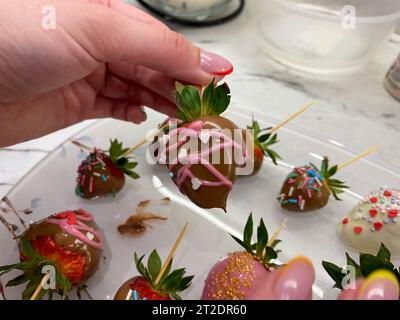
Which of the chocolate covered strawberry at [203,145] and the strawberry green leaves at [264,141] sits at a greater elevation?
the chocolate covered strawberry at [203,145]

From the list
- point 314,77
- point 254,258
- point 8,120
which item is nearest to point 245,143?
point 254,258

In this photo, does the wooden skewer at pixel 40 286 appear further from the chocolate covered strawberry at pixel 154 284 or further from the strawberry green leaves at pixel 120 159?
the strawberry green leaves at pixel 120 159

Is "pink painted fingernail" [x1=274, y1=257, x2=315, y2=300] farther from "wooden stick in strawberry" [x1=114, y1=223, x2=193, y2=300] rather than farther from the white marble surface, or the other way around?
the white marble surface

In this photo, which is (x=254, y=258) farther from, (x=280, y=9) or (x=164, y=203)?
(x=280, y=9)

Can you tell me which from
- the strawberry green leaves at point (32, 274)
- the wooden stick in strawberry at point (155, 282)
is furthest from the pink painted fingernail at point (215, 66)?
the strawberry green leaves at point (32, 274)

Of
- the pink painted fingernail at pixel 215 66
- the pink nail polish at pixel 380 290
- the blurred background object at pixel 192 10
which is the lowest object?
the blurred background object at pixel 192 10

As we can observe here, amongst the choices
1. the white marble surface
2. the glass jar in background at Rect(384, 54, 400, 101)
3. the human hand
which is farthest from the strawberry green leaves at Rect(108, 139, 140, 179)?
the glass jar in background at Rect(384, 54, 400, 101)

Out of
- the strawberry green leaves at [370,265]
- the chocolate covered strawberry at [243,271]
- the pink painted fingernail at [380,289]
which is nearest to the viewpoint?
the pink painted fingernail at [380,289]
